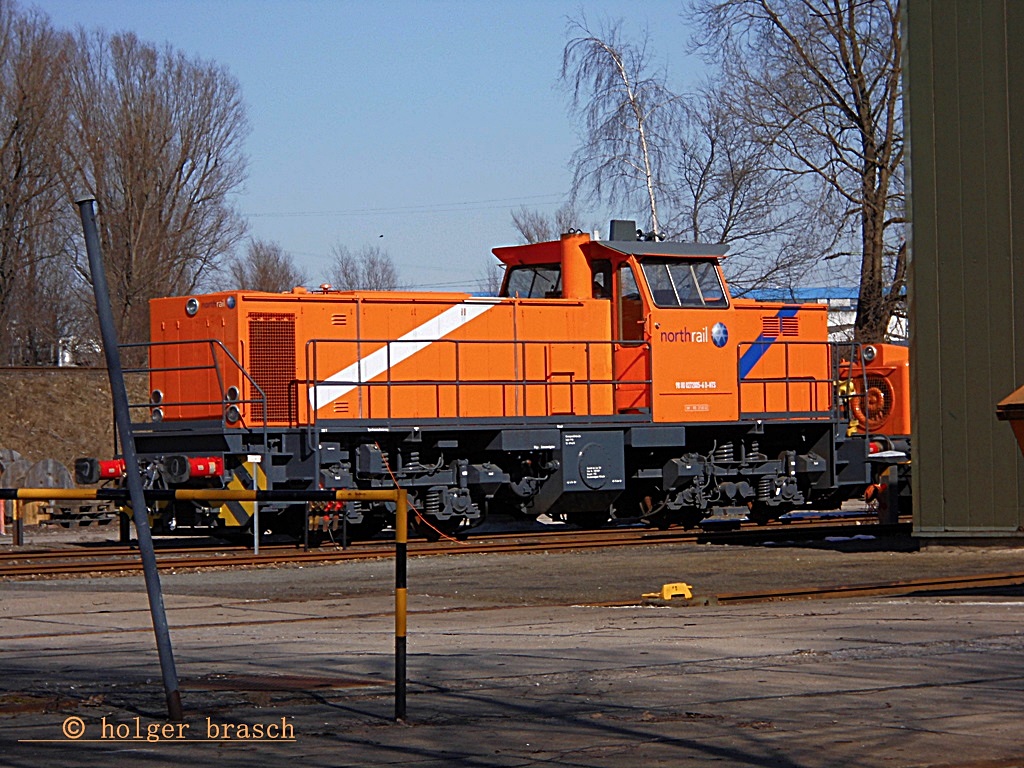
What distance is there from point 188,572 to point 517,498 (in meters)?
5.74

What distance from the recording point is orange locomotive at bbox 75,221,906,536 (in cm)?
1762

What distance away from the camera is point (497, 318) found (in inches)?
755

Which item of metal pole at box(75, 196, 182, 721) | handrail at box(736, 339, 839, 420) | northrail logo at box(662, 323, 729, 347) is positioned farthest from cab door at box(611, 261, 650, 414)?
metal pole at box(75, 196, 182, 721)

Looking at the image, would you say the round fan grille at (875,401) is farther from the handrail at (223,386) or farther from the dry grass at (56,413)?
the dry grass at (56,413)

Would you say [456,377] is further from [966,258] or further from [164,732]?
[164,732]

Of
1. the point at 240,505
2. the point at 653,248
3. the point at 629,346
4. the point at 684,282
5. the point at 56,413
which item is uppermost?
the point at 653,248

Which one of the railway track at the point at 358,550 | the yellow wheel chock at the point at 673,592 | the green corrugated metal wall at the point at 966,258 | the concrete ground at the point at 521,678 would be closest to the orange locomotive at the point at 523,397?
the railway track at the point at 358,550

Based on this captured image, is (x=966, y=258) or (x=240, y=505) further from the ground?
(x=966, y=258)

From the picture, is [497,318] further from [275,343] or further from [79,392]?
[79,392]

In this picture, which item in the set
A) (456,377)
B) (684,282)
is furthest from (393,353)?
(684,282)

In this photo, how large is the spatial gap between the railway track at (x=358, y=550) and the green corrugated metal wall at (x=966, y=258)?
3229 mm

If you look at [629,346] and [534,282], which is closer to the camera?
[629,346]

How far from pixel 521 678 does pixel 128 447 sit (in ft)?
8.16

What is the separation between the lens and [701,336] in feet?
65.4
